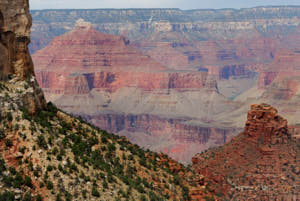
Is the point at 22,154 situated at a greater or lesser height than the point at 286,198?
greater

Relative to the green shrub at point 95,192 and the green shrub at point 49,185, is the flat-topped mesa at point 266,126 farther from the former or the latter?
the green shrub at point 49,185

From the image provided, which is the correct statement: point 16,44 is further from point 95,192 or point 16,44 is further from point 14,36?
point 95,192

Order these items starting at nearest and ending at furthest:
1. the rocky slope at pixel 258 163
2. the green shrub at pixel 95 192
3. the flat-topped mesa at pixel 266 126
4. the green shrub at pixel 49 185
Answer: the green shrub at pixel 49 185
the green shrub at pixel 95 192
the rocky slope at pixel 258 163
the flat-topped mesa at pixel 266 126

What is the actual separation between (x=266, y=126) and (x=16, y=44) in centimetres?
4021

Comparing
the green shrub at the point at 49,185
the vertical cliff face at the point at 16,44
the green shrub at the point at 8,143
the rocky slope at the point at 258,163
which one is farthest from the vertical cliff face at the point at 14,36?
the rocky slope at the point at 258,163

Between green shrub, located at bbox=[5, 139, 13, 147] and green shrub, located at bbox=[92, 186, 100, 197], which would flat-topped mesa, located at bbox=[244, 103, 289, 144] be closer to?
green shrub, located at bbox=[92, 186, 100, 197]

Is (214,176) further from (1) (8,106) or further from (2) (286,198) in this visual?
(1) (8,106)

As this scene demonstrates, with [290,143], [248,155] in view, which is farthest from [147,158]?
[290,143]

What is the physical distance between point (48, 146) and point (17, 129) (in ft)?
4.70

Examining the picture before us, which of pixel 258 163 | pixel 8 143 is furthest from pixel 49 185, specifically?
pixel 258 163

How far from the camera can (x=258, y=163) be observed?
5703 centimetres

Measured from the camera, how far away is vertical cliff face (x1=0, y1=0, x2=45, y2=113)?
975 inches

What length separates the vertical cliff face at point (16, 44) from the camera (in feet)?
81.3

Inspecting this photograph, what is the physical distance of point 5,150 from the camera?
891 inches
